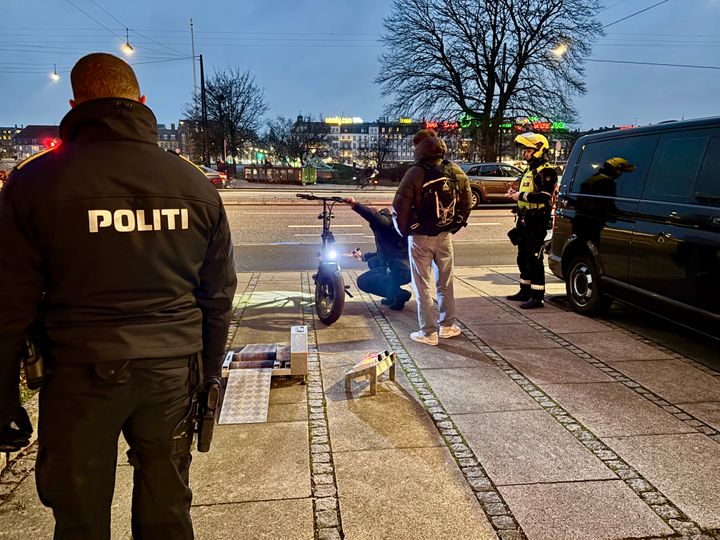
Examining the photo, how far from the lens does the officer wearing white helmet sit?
20.3 ft

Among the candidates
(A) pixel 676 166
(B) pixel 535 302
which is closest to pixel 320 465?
(A) pixel 676 166

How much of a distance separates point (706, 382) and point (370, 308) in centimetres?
344

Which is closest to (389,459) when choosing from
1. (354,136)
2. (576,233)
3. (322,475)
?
(322,475)

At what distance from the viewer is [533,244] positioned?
6.34m

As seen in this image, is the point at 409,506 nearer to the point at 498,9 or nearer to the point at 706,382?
the point at 706,382

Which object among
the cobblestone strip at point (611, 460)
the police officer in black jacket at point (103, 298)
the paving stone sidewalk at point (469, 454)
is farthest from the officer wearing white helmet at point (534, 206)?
the police officer in black jacket at point (103, 298)

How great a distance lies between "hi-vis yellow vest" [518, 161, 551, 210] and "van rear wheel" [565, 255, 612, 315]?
2.54 feet

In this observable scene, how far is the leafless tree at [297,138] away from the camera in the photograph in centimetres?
6650

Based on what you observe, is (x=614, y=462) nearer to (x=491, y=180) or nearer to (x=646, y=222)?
(x=646, y=222)

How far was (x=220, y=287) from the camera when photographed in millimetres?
2102

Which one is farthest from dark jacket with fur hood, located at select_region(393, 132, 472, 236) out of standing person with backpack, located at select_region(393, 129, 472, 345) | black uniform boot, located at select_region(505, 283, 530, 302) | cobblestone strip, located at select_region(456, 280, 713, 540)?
black uniform boot, located at select_region(505, 283, 530, 302)

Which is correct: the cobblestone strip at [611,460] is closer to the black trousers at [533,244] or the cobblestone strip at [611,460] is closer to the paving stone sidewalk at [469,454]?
the paving stone sidewalk at [469,454]

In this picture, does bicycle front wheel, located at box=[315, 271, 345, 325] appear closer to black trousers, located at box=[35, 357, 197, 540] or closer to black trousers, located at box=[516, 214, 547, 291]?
black trousers, located at box=[516, 214, 547, 291]

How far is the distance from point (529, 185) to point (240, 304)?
12.1ft
